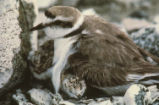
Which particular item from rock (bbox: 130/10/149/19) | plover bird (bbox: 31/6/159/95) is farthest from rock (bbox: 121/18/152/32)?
plover bird (bbox: 31/6/159/95)

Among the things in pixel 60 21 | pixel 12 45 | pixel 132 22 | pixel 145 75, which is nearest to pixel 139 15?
pixel 132 22

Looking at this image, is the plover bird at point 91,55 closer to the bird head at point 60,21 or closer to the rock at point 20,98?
the bird head at point 60,21

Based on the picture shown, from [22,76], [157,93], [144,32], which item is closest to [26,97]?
[22,76]

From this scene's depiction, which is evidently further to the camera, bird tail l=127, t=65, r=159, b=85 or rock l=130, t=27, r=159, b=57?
rock l=130, t=27, r=159, b=57

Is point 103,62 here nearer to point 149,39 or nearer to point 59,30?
point 59,30

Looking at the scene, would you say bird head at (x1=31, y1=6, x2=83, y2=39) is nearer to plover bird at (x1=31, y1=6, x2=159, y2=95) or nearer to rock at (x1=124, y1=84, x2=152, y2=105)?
plover bird at (x1=31, y1=6, x2=159, y2=95)

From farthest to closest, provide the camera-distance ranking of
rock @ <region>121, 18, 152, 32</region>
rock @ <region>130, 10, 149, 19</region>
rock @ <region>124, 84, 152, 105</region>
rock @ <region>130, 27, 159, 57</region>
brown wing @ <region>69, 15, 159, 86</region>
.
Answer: rock @ <region>130, 10, 149, 19</region> < rock @ <region>121, 18, 152, 32</region> < rock @ <region>130, 27, 159, 57</region> < brown wing @ <region>69, 15, 159, 86</region> < rock @ <region>124, 84, 152, 105</region>

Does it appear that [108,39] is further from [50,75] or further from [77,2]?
[77,2]

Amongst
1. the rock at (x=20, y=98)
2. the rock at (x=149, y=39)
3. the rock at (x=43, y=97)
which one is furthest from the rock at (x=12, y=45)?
the rock at (x=149, y=39)
